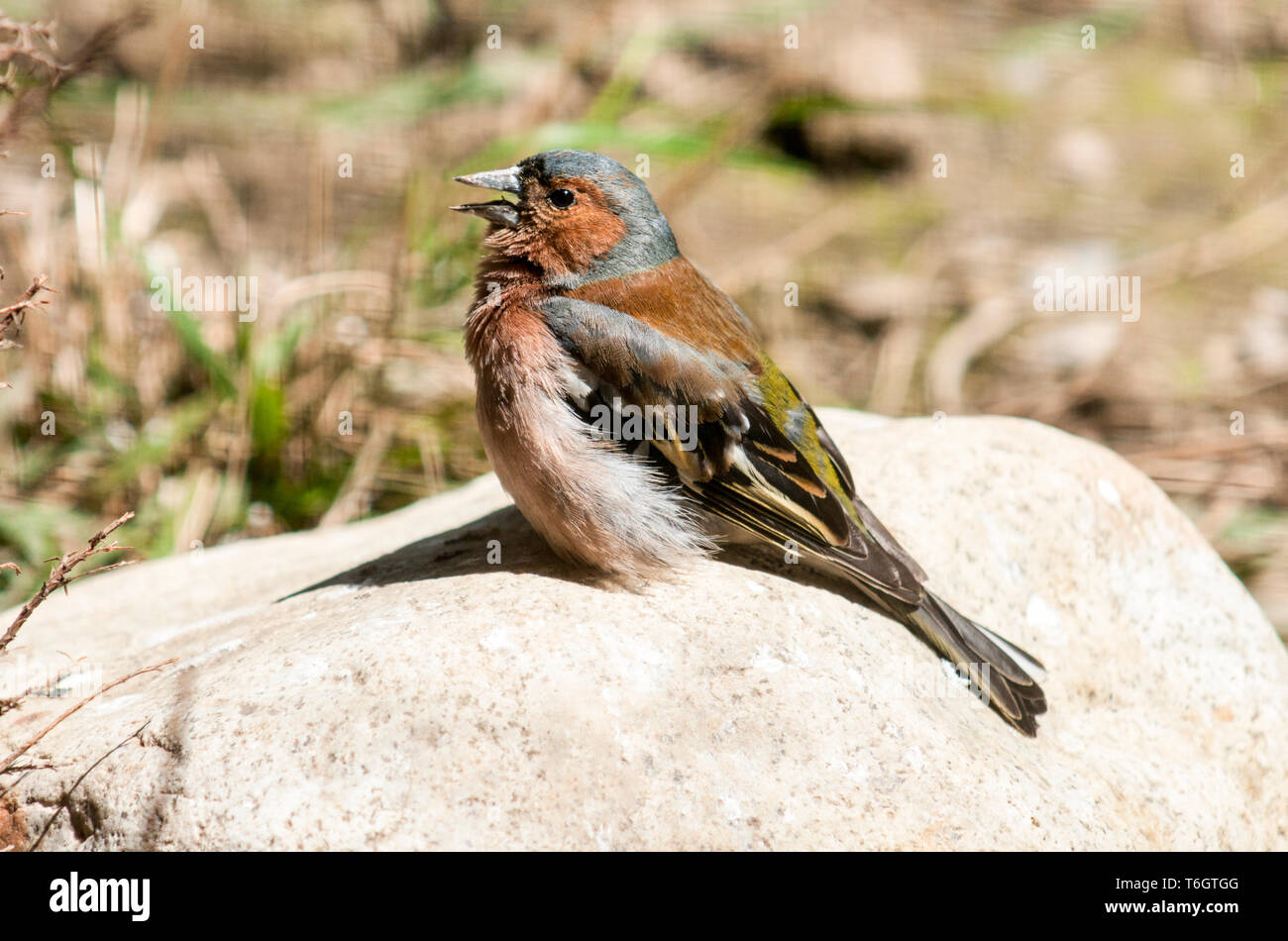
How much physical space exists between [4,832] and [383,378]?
319cm

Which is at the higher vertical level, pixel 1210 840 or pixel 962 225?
pixel 962 225

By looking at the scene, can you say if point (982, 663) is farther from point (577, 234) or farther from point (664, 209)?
point (664, 209)

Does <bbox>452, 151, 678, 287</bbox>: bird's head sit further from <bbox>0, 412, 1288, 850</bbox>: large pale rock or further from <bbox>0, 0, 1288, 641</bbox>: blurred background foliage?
<bbox>0, 0, 1288, 641</bbox>: blurred background foliage

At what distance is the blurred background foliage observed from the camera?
17.9 feet

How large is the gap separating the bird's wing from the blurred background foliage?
2.29 metres

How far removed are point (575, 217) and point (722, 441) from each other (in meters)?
0.85

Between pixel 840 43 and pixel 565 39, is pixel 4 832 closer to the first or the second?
pixel 565 39

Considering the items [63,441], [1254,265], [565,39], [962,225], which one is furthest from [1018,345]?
[63,441]

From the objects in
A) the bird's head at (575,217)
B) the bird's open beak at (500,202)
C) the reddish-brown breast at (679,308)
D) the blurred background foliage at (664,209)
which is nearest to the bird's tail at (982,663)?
the reddish-brown breast at (679,308)

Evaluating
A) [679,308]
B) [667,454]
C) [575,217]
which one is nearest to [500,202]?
[575,217]

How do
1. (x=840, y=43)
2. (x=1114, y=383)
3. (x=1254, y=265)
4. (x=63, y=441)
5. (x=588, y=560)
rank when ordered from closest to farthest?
(x=588, y=560), (x=63, y=441), (x=1114, y=383), (x=1254, y=265), (x=840, y=43)

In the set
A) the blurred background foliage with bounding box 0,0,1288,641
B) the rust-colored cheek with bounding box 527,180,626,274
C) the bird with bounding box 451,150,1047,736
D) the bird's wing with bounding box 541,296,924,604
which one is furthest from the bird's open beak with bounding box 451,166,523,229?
the blurred background foliage with bounding box 0,0,1288,641

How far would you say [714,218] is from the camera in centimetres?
795

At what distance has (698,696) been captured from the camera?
9.76 ft
